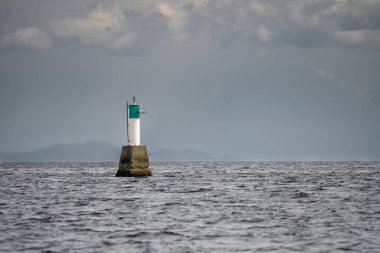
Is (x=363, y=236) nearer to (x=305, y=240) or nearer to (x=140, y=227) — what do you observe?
(x=305, y=240)

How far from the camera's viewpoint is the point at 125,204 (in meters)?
34.4

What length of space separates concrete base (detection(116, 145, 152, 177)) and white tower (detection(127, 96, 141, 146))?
618mm

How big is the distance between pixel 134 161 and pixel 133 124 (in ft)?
10.3

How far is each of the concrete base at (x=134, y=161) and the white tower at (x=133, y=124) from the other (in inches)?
24.3

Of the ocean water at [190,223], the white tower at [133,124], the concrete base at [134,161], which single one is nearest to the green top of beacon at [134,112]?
the white tower at [133,124]

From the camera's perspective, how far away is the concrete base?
184ft

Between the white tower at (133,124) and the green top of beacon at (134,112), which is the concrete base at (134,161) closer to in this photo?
the white tower at (133,124)

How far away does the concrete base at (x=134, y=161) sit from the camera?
56.2 m

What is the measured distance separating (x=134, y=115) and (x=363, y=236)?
121ft

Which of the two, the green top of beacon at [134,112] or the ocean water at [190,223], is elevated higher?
the green top of beacon at [134,112]

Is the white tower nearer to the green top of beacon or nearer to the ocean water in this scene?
the green top of beacon

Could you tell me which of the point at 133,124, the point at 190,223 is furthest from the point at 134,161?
the point at 190,223

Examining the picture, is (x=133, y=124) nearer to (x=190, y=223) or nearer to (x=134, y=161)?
(x=134, y=161)

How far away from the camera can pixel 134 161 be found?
57.3 meters
